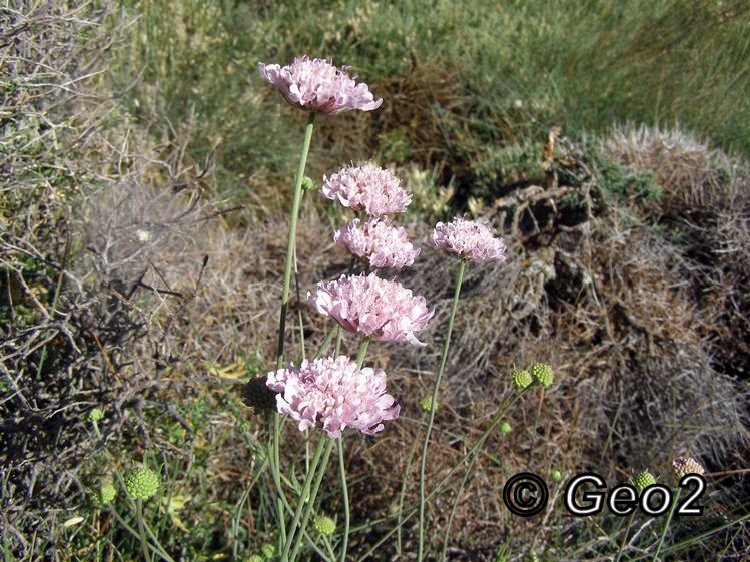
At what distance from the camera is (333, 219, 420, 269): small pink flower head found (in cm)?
164

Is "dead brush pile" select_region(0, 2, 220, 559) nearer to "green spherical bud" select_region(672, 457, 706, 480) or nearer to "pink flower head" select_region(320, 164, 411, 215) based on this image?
"pink flower head" select_region(320, 164, 411, 215)

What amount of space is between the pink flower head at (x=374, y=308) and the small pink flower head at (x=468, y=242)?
14.1 inches

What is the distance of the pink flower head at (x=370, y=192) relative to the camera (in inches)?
67.1

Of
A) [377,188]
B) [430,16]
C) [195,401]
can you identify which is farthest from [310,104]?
[430,16]

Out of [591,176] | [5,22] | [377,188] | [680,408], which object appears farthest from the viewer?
[591,176]

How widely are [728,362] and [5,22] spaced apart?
2.99 meters

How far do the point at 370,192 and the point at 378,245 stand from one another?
0.46 ft

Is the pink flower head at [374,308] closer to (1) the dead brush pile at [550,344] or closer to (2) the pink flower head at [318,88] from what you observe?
(2) the pink flower head at [318,88]

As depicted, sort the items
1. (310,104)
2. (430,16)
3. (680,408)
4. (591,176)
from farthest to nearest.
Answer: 1. (430,16)
2. (591,176)
3. (680,408)
4. (310,104)

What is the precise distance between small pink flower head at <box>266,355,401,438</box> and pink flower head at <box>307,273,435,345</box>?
0.08 meters

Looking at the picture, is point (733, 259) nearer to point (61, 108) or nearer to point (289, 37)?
point (61, 108)

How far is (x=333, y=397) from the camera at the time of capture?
1305 mm

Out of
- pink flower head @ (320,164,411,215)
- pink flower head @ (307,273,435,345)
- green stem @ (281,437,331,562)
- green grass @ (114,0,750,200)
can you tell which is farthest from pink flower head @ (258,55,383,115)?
green grass @ (114,0,750,200)

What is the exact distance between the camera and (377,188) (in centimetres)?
171
